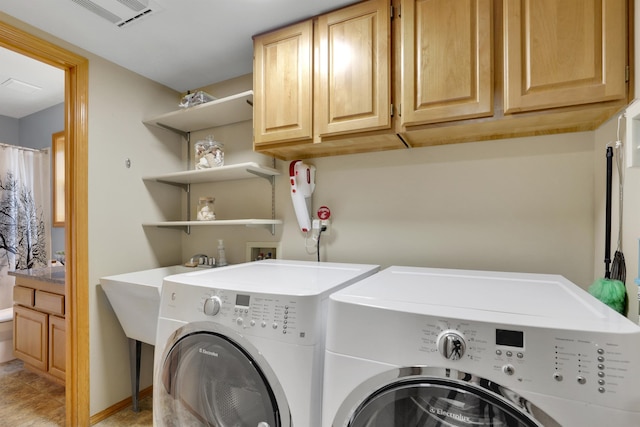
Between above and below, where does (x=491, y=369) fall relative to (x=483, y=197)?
below

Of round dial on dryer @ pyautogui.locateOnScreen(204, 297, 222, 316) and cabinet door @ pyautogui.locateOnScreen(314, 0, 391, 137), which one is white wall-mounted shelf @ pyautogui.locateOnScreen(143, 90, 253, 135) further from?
round dial on dryer @ pyautogui.locateOnScreen(204, 297, 222, 316)

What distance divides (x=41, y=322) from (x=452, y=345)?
3076 mm

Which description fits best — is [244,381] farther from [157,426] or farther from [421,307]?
[421,307]

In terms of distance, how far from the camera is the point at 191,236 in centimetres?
254

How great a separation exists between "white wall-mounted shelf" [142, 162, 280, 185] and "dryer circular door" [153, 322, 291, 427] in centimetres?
99

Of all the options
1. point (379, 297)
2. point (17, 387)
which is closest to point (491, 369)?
point (379, 297)

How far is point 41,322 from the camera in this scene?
2455 millimetres

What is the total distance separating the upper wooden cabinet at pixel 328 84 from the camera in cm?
146

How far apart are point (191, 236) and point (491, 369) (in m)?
2.33

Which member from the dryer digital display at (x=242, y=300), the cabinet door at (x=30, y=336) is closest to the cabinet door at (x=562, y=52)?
the dryer digital display at (x=242, y=300)

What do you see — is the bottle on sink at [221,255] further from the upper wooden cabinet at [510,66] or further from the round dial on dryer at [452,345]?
the round dial on dryer at [452,345]

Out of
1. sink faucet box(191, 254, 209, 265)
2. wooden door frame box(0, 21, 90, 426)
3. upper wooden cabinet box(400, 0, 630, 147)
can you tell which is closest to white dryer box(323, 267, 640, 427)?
upper wooden cabinet box(400, 0, 630, 147)

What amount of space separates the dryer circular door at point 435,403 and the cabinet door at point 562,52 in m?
1.02

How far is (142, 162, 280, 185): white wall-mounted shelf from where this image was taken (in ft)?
6.12
